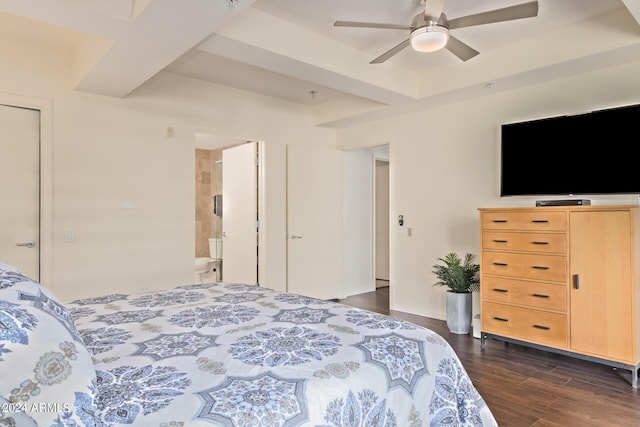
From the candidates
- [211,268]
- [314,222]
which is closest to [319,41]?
[314,222]

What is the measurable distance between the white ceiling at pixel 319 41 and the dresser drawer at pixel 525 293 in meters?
1.80

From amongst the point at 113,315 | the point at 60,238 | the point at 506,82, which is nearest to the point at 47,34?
the point at 60,238

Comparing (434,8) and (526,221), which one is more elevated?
(434,8)

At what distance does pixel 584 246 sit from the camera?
289 centimetres

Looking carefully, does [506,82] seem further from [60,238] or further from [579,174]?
[60,238]

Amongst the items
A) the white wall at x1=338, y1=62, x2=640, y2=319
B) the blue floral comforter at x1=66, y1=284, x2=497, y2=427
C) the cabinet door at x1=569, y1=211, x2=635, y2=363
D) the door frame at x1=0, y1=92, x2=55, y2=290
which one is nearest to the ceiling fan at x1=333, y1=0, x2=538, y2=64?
the white wall at x1=338, y1=62, x2=640, y2=319

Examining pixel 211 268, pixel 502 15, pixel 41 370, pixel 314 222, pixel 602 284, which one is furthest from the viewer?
pixel 211 268

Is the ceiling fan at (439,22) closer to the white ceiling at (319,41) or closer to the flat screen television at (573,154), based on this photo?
the white ceiling at (319,41)

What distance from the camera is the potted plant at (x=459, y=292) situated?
378 centimetres

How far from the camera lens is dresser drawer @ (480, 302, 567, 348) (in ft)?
9.80

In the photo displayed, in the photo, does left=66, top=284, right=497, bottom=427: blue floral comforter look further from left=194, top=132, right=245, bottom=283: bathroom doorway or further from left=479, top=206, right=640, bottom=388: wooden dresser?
left=194, top=132, right=245, bottom=283: bathroom doorway

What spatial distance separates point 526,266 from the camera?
320 centimetres

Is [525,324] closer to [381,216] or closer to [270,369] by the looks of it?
[270,369]

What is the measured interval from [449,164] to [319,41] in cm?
201
